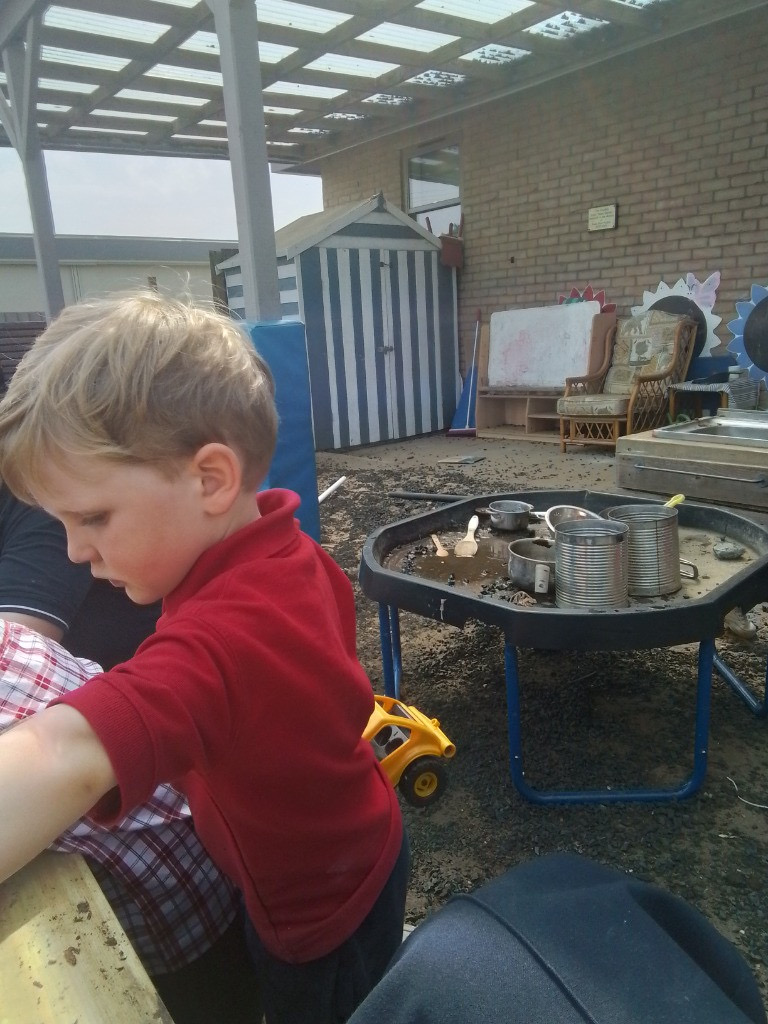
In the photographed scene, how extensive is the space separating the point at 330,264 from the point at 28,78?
127 inches

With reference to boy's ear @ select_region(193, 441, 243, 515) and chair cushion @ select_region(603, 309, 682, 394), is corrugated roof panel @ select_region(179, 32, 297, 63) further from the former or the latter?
boy's ear @ select_region(193, 441, 243, 515)

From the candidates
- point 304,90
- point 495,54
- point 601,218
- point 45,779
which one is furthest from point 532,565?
point 304,90

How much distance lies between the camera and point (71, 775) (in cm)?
58

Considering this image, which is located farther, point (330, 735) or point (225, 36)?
point (225, 36)

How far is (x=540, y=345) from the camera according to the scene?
315 inches

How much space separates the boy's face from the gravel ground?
55.2 inches

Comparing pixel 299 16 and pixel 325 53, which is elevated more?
pixel 299 16

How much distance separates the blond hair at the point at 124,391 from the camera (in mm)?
→ 719

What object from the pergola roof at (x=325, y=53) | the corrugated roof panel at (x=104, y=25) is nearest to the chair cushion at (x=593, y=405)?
the pergola roof at (x=325, y=53)

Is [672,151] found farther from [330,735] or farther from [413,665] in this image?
[330,735]

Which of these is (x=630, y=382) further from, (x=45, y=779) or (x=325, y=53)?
(x=45, y=779)

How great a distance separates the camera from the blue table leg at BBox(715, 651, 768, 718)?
99.2 inches

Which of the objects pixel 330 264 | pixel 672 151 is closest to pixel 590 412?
pixel 672 151

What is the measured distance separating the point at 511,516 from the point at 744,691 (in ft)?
3.50
